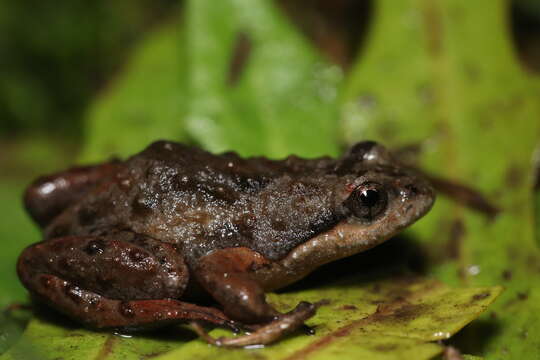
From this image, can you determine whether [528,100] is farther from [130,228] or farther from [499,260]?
[130,228]

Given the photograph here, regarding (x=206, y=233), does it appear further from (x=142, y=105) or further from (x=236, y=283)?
(x=142, y=105)

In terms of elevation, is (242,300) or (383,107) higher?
(383,107)

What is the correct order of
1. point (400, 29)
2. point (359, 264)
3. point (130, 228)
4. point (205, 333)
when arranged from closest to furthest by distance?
point (205, 333) < point (130, 228) < point (359, 264) < point (400, 29)

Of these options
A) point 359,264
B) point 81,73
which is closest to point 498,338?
point 359,264

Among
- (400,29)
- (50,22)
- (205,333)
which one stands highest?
(50,22)

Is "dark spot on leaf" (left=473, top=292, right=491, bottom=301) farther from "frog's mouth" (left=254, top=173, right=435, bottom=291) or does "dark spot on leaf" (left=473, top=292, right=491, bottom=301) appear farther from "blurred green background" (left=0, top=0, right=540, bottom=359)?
"frog's mouth" (left=254, top=173, right=435, bottom=291)

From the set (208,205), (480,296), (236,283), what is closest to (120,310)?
(236,283)

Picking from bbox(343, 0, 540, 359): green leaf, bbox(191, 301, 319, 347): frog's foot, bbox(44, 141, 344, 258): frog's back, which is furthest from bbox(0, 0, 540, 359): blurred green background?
bbox(191, 301, 319, 347): frog's foot

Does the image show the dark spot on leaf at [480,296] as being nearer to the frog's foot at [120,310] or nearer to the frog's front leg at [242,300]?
the frog's front leg at [242,300]
